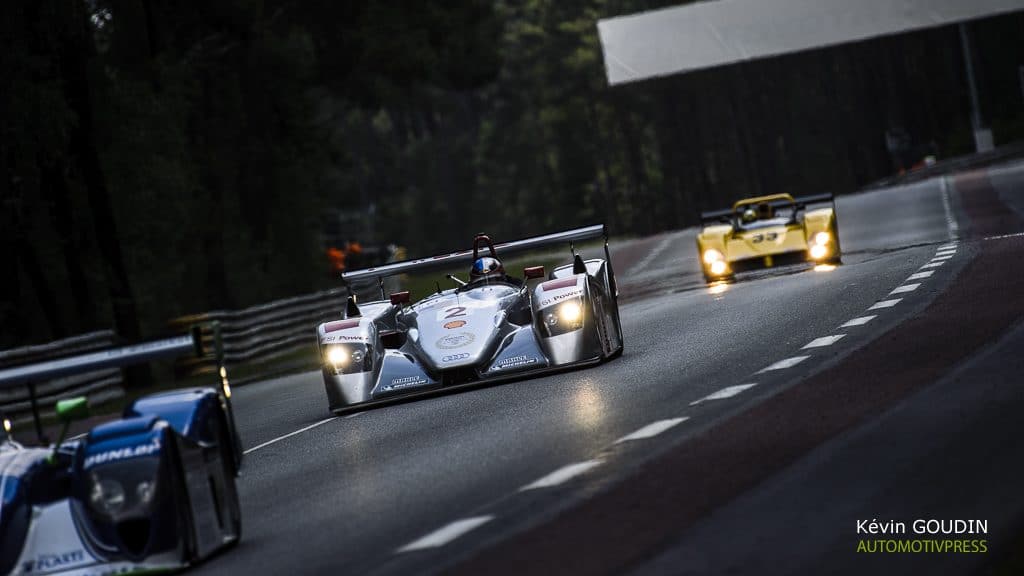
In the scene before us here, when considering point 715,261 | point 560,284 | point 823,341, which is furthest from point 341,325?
point 715,261

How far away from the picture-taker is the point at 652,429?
36.8 ft

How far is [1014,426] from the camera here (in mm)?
9477

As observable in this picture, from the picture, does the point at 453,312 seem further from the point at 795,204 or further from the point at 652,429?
the point at 795,204

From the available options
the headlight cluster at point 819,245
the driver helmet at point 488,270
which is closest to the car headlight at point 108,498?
A: the driver helmet at point 488,270

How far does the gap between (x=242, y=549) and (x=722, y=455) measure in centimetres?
226

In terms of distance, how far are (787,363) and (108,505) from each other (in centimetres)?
665

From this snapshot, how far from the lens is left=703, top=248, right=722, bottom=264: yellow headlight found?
26578mm

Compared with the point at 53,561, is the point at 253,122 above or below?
above

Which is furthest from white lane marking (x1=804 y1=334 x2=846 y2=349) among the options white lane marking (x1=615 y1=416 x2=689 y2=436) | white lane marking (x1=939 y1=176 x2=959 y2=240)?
white lane marking (x1=939 y1=176 x2=959 y2=240)

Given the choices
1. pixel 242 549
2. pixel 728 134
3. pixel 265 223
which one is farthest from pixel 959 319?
pixel 728 134

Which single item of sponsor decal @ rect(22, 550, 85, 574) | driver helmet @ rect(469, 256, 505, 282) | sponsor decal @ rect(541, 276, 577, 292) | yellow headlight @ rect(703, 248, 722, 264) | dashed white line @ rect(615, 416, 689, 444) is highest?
driver helmet @ rect(469, 256, 505, 282)

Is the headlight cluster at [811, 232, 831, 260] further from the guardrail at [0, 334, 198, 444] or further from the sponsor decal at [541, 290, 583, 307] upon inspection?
the guardrail at [0, 334, 198, 444]

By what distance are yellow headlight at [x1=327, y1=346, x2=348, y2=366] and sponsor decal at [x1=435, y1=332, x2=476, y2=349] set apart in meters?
0.71

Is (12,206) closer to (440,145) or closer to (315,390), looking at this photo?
(315,390)
